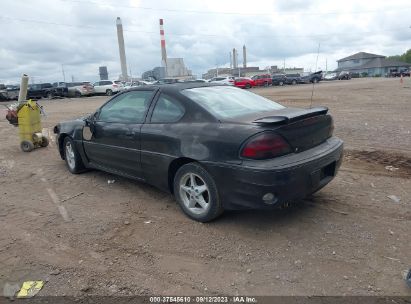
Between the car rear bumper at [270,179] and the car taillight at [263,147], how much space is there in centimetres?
7

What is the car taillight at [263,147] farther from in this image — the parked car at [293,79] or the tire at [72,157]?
the parked car at [293,79]

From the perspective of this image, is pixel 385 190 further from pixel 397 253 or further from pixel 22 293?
pixel 22 293

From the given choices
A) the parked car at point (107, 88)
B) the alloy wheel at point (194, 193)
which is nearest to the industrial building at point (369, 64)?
the parked car at point (107, 88)

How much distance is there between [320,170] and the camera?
3.83m

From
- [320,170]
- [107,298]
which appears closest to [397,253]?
[320,170]

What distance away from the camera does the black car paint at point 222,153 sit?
11.4 feet

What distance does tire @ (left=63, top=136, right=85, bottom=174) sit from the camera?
236 inches

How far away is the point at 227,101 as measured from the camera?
172 inches

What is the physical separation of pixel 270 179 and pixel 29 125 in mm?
6743

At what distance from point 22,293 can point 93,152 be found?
2.76m

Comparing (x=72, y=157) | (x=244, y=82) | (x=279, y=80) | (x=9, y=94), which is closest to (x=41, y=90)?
(x=9, y=94)

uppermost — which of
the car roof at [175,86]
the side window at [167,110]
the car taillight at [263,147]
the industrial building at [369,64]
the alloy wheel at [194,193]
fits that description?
the industrial building at [369,64]

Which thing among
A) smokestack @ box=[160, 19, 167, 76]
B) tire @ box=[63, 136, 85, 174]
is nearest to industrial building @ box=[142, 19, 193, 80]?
smokestack @ box=[160, 19, 167, 76]

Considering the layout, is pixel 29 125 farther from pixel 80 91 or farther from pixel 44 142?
pixel 80 91
